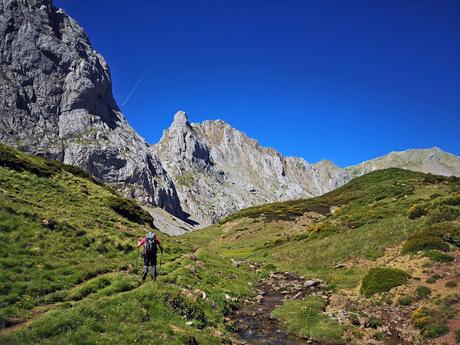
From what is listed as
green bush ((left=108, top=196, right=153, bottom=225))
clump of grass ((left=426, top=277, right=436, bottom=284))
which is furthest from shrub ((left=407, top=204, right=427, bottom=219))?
green bush ((left=108, top=196, right=153, bottom=225))

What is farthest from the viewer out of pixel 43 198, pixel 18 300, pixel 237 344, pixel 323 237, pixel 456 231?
pixel 323 237

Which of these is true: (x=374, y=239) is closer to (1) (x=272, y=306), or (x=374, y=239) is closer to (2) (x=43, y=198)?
(1) (x=272, y=306)

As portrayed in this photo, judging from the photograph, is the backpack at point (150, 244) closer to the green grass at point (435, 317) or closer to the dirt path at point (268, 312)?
the dirt path at point (268, 312)

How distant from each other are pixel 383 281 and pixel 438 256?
18.8ft

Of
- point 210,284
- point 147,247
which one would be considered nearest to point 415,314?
point 210,284

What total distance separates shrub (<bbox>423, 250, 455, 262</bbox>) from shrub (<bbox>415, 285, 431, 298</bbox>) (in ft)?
17.7

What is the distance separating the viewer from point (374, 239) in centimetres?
4247

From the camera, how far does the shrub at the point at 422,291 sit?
24.8 meters

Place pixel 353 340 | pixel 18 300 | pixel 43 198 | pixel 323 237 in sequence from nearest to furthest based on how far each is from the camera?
1. pixel 18 300
2. pixel 353 340
3. pixel 43 198
4. pixel 323 237

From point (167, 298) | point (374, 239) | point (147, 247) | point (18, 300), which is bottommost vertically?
point (18, 300)

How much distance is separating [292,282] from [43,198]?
91.7ft

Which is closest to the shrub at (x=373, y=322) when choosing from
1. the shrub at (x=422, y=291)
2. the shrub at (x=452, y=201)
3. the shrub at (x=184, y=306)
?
the shrub at (x=422, y=291)

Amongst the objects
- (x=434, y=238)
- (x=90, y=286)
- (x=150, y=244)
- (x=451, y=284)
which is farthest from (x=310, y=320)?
(x=434, y=238)

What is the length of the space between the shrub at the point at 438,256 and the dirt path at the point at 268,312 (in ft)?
32.5
